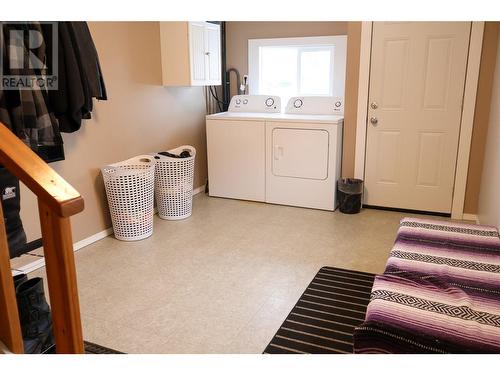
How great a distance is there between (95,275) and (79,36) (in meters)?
1.58

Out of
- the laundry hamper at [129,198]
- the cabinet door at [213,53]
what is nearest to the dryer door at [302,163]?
the cabinet door at [213,53]

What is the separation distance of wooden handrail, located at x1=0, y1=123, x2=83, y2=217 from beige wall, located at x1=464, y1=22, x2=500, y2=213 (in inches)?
142

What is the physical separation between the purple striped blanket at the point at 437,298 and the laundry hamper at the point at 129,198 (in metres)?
1.98

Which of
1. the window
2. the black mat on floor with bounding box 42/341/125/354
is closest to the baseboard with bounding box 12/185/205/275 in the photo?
the black mat on floor with bounding box 42/341/125/354

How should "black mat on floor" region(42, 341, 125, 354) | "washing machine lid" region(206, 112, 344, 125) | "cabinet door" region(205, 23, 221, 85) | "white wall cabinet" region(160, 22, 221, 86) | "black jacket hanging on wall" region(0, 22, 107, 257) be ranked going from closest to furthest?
"black mat on floor" region(42, 341, 125, 354) < "black jacket hanging on wall" region(0, 22, 107, 257) < "white wall cabinet" region(160, 22, 221, 86) < "washing machine lid" region(206, 112, 344, 125) < "cabinet door" region(205, 23, 221, 85)

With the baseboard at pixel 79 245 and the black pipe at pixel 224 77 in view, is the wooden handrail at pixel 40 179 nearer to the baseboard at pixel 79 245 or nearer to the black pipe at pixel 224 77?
the baseboard at pixel 79 245

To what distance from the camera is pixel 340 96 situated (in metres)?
4.67

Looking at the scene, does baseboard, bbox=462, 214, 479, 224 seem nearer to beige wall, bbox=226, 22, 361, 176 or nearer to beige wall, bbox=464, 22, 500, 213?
beige wall, bbox=464, 22, 500, 213

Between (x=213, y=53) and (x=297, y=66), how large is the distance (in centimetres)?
104

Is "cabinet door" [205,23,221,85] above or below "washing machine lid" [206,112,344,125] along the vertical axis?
above

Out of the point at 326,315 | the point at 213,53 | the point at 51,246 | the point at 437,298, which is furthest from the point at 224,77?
the point at 51,246

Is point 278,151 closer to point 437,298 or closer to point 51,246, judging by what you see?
point 437,298

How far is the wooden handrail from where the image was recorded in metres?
1.04

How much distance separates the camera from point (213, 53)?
173 inches
